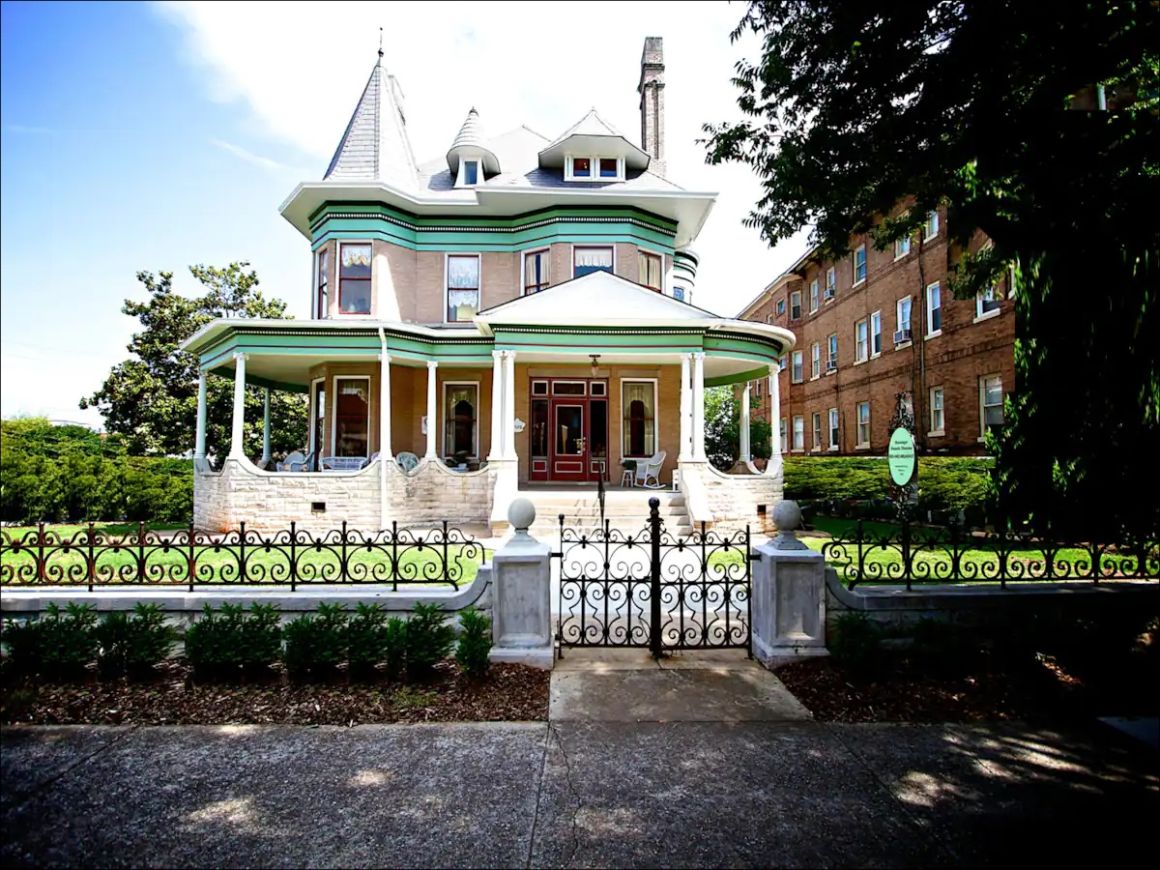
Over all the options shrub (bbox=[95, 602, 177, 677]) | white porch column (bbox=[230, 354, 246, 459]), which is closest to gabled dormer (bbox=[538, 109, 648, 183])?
white porch column (bbox=[230, 354, 246, 459])

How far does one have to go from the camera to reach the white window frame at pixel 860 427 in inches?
1043

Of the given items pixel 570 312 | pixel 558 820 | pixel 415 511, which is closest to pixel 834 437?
pixel 570 312

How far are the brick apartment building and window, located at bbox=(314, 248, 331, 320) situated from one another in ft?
45.2

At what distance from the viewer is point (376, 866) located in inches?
115

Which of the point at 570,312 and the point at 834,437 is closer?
the point at 570,312

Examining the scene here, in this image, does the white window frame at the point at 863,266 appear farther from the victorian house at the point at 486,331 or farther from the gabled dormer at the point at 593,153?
the gabled dormer at the point at 593,153

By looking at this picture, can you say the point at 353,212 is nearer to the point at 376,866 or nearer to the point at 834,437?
the point at 376,866

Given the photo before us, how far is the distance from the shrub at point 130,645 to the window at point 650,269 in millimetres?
16105

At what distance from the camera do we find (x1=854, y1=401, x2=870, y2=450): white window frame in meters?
26.5

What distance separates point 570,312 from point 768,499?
6559mm

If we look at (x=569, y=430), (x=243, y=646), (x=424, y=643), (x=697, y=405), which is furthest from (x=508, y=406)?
(x=243, y=646)

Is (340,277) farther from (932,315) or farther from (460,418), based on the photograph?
(932,315)

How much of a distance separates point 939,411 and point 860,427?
5604mm

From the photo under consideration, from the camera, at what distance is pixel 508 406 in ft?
47.5
